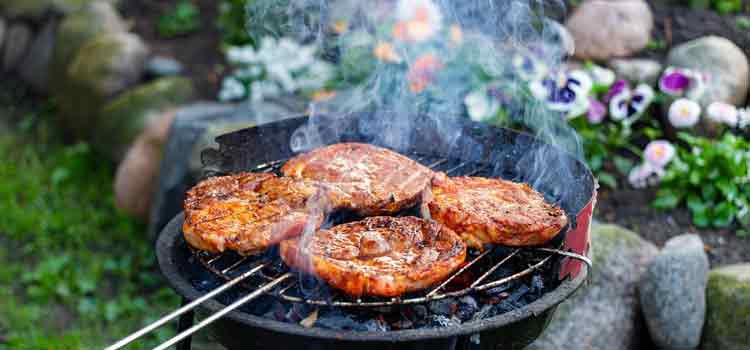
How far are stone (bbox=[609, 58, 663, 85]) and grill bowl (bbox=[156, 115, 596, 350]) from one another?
2.11 meters

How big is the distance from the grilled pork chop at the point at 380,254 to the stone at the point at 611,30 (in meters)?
3.28

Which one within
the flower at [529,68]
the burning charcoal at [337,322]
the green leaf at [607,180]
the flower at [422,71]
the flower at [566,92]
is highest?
the burning charcoal at [337,322]

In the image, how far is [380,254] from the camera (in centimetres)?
268

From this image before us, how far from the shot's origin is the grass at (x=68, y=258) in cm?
501

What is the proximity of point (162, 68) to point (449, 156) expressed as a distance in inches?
164

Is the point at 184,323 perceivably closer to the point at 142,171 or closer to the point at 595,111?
the point at 595,111

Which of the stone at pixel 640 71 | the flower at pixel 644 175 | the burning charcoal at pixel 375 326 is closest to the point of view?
the burning charcoal at pixel 375 326

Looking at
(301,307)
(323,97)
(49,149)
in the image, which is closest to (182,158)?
(323,97)

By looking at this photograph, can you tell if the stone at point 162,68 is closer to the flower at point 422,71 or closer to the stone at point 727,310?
the flower at point 422,71

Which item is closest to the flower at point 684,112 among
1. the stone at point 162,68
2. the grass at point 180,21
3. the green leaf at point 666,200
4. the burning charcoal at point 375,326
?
the green leaf at point 666,200

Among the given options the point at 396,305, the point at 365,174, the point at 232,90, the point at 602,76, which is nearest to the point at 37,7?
the point at 232,90

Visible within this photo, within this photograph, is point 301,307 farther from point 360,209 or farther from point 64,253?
point 64,253

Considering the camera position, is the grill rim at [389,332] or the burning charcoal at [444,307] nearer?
the grill rim at [389,332]

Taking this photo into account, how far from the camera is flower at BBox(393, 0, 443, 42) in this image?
5.23 meters
